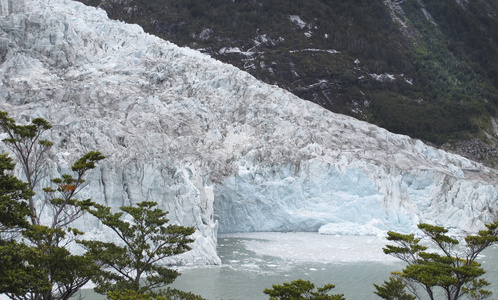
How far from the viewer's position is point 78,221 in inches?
728

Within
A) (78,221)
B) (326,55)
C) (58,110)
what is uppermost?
(326,55)

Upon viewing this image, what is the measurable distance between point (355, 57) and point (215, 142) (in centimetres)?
4745

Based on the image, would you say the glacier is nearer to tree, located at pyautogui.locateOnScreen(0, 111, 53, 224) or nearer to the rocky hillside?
tree, located at pyautogui.locateOnScreen(0, 111, 53, 224)

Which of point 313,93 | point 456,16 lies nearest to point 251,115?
point 313,93

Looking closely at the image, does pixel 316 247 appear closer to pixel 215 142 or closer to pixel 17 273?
pixel 215 142

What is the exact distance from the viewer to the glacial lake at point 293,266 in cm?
1688

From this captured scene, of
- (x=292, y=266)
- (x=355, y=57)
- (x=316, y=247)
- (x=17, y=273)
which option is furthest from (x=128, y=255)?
(x=355, y=57)

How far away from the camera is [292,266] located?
20297mm

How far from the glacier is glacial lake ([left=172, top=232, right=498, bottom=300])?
6.84ft

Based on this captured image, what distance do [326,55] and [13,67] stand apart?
4844 centimetres

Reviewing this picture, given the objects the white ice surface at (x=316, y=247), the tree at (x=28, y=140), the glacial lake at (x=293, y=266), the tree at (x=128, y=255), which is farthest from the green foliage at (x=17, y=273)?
the white ice surface at (x=316, y=247)

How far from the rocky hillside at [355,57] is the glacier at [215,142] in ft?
86.0

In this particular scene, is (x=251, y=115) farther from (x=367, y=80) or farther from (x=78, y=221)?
(x=367, y=80)

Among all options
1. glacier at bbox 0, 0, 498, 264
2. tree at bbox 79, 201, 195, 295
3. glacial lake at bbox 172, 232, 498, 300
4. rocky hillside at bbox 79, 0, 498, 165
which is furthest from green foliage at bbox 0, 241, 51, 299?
rocky hillside at bbox 79, 0, 498, 165
